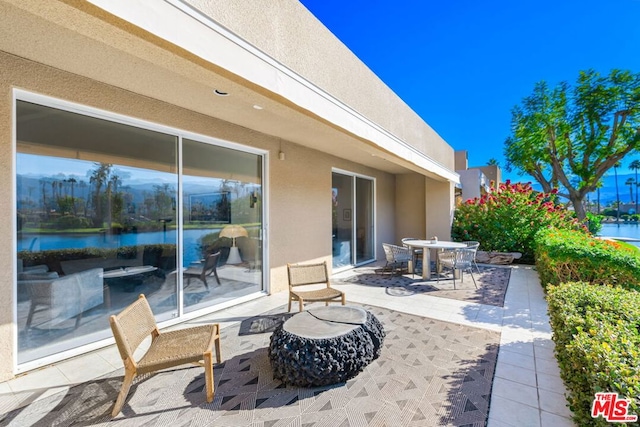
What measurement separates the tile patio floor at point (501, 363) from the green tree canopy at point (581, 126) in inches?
551

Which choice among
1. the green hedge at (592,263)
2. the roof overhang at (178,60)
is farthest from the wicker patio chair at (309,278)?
the green hedge at (592,263)

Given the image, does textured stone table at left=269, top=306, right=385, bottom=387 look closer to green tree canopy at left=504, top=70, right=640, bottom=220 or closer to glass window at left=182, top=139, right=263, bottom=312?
glass window at left=182, top=139, right=263, bottom=312

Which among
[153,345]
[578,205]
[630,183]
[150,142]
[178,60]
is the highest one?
[630,183]

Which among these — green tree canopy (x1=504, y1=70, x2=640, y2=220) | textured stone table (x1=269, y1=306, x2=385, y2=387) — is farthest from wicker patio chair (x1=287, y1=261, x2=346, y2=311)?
green tree canopy (x1=504, y1=70, x2=640, y2=220)

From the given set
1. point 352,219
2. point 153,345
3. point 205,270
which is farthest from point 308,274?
point 352,219

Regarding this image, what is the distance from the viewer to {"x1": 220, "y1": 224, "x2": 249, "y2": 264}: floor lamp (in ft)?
19.1

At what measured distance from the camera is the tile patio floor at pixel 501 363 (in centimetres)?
276

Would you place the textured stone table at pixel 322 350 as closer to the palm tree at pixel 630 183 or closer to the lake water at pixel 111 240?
the lake water at pixel 111 240

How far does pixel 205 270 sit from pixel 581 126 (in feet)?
65.6

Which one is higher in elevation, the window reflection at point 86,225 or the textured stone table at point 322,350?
the window reflection at point 86,225

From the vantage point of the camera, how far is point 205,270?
5.45 metres

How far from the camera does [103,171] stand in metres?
4.23

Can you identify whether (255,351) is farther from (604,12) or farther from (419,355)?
(604,12)

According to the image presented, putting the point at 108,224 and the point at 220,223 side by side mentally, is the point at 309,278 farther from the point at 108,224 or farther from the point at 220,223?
the point at 108,224
